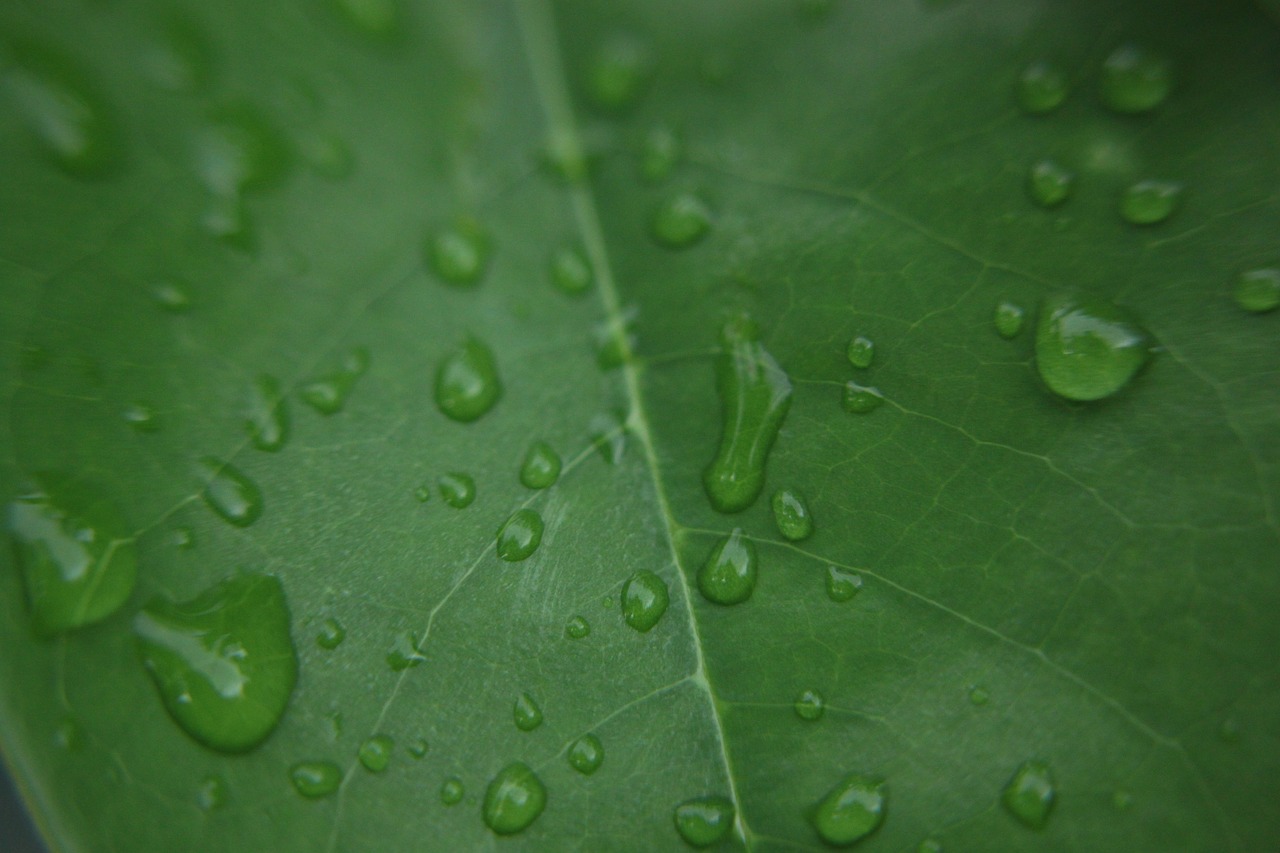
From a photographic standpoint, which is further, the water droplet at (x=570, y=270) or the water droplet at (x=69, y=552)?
the water droplet at (x=570, y=270)

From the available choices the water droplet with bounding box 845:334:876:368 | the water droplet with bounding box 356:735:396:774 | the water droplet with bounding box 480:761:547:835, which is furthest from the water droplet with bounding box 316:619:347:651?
the water droplet with bounding box 845:334:876:368

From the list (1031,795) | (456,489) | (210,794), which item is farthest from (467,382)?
(1031,795)

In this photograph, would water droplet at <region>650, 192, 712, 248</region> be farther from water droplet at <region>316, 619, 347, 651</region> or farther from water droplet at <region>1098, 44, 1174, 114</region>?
water droplet at <region>316, 619, 347, 651</region>

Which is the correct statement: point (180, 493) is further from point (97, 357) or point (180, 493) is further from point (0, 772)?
point (0, 772)

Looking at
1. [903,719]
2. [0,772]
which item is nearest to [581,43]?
[903,719]

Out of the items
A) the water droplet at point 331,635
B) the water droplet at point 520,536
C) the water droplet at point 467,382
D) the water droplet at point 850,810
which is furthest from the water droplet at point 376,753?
the water droplet at point 850,810

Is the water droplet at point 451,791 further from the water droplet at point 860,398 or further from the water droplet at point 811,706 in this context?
the water droplet at point 860,398

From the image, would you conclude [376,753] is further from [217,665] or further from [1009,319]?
[1009,319]
